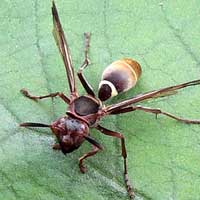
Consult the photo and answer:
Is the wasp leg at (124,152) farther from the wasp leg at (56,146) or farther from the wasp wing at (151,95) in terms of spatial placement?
the wasp leg at (56,146)

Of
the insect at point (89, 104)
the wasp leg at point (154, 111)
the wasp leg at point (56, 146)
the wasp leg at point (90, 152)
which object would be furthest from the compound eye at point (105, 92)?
the wasp leg at point (56, 146)

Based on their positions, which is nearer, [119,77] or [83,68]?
[83,68]

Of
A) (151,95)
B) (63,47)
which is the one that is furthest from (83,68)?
(151,95)

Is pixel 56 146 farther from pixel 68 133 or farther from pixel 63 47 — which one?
pixel 63 47

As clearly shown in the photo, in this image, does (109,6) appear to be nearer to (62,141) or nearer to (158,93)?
(158,93)

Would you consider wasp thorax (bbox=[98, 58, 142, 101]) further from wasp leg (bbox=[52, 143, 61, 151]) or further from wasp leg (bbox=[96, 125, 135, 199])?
wasp leg (bbox=[52, 143, 61, 151])

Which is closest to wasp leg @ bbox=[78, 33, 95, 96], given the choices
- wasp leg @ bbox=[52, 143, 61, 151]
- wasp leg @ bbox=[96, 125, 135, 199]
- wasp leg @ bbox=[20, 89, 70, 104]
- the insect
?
the insect

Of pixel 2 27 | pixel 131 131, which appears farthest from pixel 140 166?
pixel 2 27
